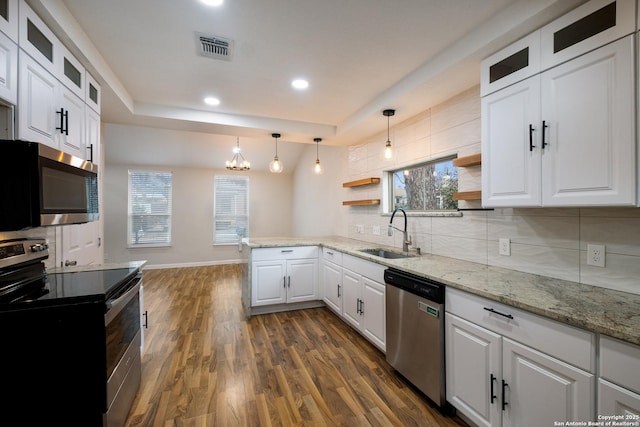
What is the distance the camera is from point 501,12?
1.61 m

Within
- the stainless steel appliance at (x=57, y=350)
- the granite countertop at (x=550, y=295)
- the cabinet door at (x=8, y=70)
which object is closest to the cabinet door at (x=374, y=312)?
the granite countertop at (x=550, y=295)

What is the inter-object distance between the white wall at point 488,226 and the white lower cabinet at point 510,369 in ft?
2.06

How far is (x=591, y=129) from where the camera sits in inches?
52.2

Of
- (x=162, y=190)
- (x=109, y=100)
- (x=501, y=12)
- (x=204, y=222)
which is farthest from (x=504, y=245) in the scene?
(x=162, y=190)

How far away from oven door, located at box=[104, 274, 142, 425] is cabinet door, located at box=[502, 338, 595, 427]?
81.3 inches

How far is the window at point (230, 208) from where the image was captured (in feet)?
22.0

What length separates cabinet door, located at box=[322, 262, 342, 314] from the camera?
10.5 ft

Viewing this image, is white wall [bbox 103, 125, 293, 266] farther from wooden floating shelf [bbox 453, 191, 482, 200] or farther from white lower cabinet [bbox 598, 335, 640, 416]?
white lower cabinet [bbox 598, 335, 640, 416]

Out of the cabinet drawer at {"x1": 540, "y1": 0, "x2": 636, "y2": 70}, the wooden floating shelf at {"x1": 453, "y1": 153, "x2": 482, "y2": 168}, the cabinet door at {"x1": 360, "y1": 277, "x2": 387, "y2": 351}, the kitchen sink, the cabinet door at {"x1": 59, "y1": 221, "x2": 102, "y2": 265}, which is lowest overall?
the cabinet door at {"x1": 360, "y1": 277, "x2": 387, "y2": 351}

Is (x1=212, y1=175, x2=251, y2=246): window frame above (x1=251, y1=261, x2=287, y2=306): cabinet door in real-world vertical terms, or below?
above

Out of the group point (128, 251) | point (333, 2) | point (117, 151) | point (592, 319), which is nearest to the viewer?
point (592, 319)

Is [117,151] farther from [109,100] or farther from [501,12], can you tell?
[501,12]

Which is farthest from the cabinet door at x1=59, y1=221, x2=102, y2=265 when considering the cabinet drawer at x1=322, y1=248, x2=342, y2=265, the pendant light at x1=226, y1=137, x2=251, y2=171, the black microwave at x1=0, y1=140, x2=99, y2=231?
the pendant light at x1=226, y1=137, x2=251, y2=171

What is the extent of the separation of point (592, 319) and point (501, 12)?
5.60 feet
